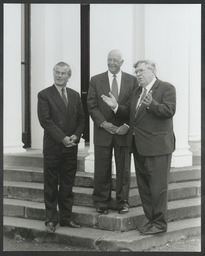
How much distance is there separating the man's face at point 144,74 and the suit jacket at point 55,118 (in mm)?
853

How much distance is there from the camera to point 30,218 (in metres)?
6.55

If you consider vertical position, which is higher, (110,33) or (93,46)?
(110,33)

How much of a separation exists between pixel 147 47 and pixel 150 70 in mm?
1736

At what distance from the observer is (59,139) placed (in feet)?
19.1

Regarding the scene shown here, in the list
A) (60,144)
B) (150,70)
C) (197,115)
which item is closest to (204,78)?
(150,70)

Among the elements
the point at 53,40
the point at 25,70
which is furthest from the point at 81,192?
the point at 25,70

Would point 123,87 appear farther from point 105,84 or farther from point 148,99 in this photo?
point 148,99

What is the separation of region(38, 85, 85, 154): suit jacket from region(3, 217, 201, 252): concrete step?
36.7 inches

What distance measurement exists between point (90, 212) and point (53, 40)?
3.42m

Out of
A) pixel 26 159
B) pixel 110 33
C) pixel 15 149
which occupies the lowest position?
pixel 26 159

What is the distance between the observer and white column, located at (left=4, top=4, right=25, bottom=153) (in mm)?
8070

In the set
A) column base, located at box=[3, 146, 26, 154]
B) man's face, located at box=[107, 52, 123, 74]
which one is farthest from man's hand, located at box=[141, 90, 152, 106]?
column base, located at box=[3, 146, 26, 154]

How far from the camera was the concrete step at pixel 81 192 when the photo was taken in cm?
652

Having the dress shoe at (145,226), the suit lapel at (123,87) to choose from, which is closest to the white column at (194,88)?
the suit lapel at (123,87)
